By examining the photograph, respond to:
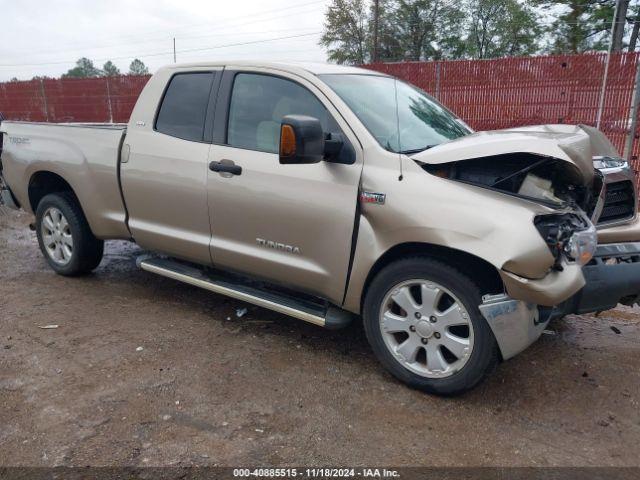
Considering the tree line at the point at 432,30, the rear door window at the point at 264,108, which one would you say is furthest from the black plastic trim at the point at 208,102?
the tree line at the point at 432,30

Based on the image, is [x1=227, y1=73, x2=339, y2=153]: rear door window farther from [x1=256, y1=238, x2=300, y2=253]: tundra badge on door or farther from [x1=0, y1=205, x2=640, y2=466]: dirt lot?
[x1=0, y1=205, x2=640, y2=466]: dirt lot

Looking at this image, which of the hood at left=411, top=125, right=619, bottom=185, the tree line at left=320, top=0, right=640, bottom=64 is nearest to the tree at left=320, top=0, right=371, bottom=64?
the tree line at left=320, top=0, right=640, bottom=64

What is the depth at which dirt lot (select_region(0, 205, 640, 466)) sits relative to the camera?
104 inches

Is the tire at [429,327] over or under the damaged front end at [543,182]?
under

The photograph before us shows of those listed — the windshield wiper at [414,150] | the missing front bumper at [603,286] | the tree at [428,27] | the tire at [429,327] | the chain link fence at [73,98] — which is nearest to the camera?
the tire at [429,327]

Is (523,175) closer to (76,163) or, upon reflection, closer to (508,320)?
(508,320)

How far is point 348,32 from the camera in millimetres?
46375

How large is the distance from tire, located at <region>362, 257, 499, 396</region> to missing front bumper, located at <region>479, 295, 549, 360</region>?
0.19 ft

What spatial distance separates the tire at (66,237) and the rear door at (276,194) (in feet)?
5.49

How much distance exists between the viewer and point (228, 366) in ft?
11.4

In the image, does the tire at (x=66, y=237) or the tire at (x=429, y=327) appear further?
the tire at (x=66, y=237)

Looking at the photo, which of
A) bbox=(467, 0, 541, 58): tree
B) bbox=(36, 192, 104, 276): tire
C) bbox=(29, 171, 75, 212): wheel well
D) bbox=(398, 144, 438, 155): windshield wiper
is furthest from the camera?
bbox=(467, 0, 541, 58): tree

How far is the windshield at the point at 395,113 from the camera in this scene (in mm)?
3373

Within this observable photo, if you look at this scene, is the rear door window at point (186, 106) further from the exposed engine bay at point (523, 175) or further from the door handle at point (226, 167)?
the exposed engine bay at point (523, 175)
